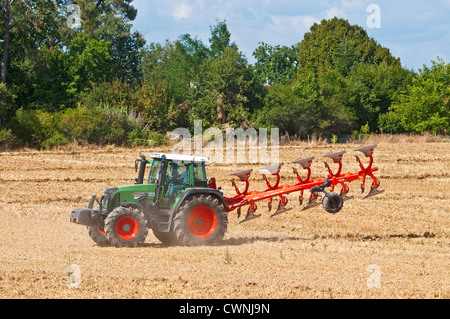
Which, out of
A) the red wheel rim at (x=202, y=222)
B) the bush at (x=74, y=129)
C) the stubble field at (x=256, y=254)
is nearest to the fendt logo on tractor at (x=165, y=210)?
the red wheel rim at (x=202, y=222)

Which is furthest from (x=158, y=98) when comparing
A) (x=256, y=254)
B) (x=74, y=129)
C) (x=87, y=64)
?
(x=256, y=254)

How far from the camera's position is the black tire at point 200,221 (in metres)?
13.0

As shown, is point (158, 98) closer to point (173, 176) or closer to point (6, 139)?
point (6, 139)

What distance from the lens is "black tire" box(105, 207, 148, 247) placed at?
12.7m

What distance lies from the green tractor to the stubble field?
1.40 ft

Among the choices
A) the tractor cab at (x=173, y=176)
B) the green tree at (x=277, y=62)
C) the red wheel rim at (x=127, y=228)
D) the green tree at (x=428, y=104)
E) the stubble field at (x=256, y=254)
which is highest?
the green tree at (x=277, y=62)

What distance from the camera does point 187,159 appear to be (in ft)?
44.3

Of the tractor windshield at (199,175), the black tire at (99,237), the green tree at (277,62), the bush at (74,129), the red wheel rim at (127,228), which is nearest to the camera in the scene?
the red wheel rim at (127,228)

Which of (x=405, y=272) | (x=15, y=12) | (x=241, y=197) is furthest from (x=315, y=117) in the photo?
(x=405, y=272)

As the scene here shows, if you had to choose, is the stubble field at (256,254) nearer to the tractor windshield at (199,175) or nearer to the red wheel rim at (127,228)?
the red wheel rim at (127,228)

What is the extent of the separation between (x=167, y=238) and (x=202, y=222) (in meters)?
1.15

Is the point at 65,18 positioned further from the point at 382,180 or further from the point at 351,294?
the point at 351,294

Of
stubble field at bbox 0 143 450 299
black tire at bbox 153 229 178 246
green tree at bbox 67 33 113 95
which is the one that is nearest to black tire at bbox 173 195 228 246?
stubble field at bbox 0 143 450 299

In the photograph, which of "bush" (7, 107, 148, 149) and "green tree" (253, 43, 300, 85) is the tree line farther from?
"green tree" (253, 43, 300, 85)
